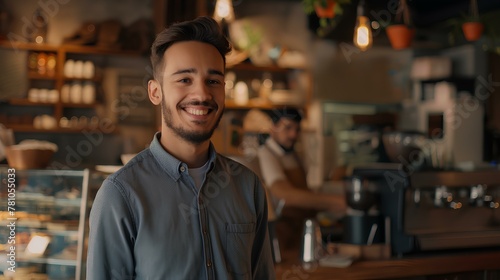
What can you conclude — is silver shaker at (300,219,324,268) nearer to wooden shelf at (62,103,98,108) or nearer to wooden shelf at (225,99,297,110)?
wooden shelf at (225,99,297,110)

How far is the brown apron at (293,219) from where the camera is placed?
3139mm

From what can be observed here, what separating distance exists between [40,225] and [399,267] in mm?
1717

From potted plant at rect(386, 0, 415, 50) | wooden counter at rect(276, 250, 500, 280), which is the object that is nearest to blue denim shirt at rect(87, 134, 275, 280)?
wooden counter at rect(276, 250, 500, 280)

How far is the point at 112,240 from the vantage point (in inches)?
46.7

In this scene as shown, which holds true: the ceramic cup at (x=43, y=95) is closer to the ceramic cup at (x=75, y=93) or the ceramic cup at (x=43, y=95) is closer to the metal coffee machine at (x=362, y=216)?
the ceramic cup at (x=75, y=93)

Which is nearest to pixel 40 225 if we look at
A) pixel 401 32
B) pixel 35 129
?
pixel 401 32

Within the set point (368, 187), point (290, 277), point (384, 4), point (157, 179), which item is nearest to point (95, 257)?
point (157, 179)

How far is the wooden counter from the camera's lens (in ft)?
8.13

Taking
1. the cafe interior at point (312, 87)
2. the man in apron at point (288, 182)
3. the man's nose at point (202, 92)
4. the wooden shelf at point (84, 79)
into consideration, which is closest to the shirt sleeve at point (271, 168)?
the man in apron at point (288, 182)

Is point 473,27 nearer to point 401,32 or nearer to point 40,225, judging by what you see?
point 401,32

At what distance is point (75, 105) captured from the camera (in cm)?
561

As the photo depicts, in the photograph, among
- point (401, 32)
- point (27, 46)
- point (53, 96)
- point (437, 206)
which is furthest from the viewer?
point (53, 96)

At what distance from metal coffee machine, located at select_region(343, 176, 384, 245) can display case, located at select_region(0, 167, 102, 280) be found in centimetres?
128

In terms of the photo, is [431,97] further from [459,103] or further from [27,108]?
[27,108]
